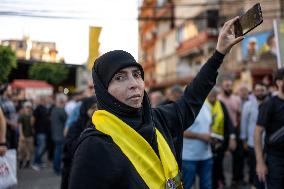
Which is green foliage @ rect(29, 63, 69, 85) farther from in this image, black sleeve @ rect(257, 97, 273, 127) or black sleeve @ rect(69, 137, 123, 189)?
black sleeve @ rect(69, 137, 123, 189)

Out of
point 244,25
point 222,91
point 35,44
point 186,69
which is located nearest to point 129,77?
point 244,25

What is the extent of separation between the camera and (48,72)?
47.0 m

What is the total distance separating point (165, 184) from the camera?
2422 millimetres

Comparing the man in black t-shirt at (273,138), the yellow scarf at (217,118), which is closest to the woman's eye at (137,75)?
the man in black t-shirt at (273,138)

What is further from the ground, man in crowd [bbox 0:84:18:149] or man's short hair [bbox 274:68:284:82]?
man's short hair [bbox 274:68:284:82]

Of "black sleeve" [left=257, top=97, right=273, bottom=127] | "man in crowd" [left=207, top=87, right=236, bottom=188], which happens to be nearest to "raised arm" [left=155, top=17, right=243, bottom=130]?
"black sleeve" [left=257, top=97, right=273, bottom=127]

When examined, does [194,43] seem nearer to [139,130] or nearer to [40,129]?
[40,129]

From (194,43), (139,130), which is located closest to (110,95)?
(139,130)

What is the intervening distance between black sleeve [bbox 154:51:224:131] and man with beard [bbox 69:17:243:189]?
0.31 m

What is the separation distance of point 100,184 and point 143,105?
1.67ft

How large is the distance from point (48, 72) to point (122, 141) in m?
→ 45.6

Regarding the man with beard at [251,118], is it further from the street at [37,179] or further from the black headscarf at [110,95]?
the black headscarf at [110,95]

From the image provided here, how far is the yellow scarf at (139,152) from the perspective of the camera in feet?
7.71

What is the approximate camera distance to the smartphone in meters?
2.51
